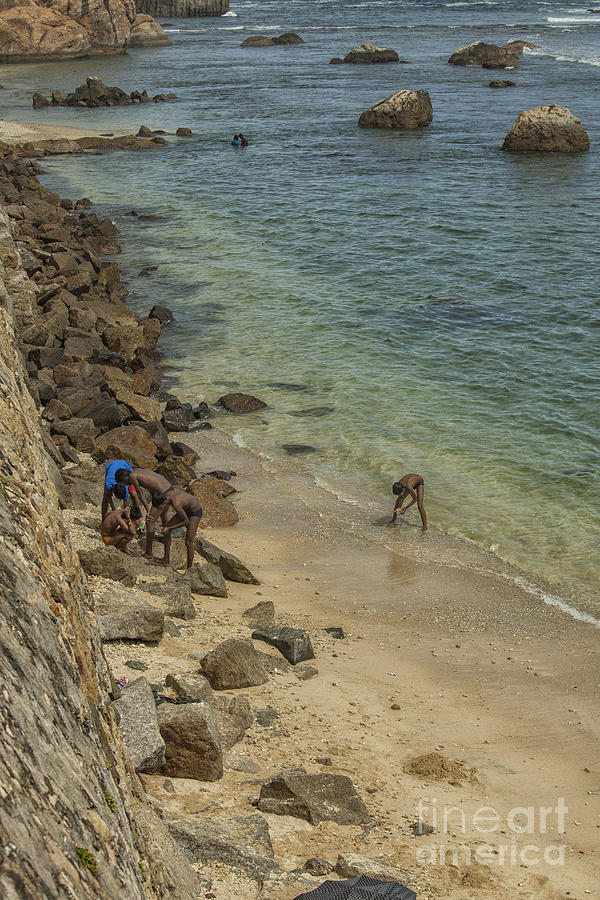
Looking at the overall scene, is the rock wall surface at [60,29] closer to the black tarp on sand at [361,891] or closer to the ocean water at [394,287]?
the ocean water at [394,287]

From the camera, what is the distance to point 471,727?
29.3 feet

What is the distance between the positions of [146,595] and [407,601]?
137 inches

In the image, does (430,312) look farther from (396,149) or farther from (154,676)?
(396,149)

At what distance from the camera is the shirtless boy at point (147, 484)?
1116 cm

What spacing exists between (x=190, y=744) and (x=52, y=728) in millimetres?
3617

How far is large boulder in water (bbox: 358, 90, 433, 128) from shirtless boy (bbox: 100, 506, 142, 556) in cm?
3527

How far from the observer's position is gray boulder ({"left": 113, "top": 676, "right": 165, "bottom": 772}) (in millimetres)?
6566

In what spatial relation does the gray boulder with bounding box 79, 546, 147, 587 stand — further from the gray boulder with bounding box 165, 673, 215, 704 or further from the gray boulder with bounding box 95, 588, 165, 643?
the gray boulder with bounding box 165, 673, 215, 704

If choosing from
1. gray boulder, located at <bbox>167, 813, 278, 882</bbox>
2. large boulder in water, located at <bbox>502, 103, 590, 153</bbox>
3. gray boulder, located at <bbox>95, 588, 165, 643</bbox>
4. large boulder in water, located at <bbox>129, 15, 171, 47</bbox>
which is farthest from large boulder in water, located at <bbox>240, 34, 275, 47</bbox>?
gray boulder, located at <bbox>167, 813, 278, 882</bbox>

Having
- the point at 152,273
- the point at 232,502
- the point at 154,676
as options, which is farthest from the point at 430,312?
the point at 154,676

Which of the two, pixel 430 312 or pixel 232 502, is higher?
pixel 430 312

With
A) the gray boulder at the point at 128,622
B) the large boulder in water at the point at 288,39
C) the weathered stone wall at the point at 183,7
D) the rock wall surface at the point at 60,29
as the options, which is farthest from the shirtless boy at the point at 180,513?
the weathered stone wall at the point at 183,7

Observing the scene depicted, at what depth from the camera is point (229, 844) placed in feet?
20.2

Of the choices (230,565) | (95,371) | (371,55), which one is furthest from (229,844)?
(371,55)
